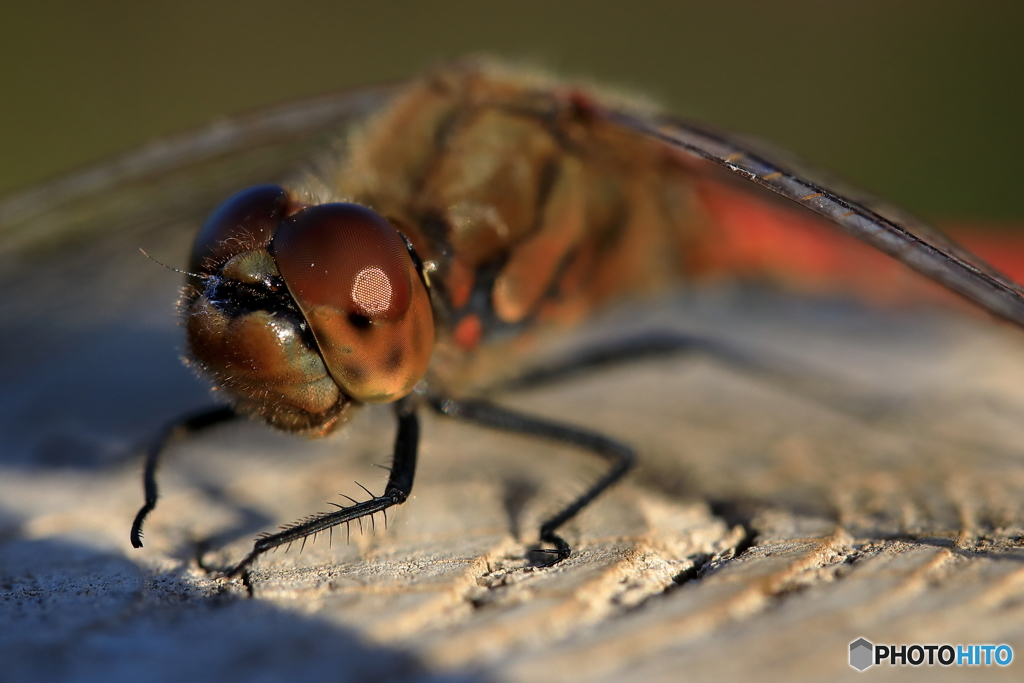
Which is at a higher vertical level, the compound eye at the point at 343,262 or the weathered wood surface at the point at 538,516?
the compound eye at the point at 343,262

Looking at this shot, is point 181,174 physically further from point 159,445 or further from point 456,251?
point 159,445

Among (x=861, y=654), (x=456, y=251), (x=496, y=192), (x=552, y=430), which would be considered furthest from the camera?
(x=496, y=192)

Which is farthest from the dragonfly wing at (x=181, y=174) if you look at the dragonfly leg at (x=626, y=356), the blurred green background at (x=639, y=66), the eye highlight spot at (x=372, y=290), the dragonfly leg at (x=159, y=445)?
the blurred green background at (x=639, y=66)

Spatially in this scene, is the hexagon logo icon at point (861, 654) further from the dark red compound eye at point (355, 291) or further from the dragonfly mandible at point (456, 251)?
the dark red compound eye at point (355, 291)

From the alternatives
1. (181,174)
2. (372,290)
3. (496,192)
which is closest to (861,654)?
(372,290)

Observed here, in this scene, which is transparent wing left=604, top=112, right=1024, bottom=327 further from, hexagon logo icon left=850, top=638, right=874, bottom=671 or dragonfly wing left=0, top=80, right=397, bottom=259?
dragonfly wing left=0, top=80, right=397, bottom=259

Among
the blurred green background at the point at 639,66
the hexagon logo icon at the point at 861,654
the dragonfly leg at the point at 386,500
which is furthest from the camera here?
the blurred green background at the point at 639,66

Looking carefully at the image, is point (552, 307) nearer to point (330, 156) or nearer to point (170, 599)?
point (330, 156)
